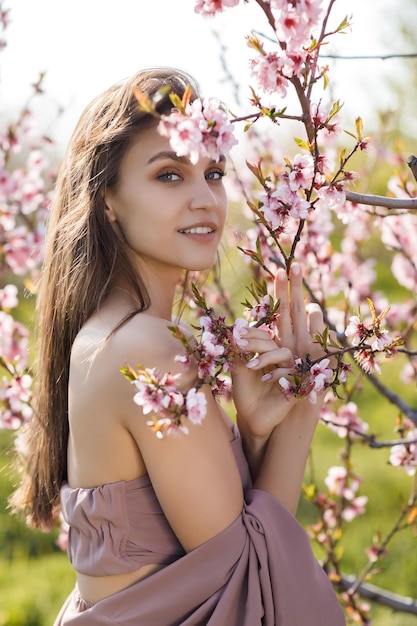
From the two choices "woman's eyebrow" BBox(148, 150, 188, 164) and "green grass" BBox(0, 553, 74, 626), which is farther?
"green grass" BBox(0, 553, 74, 626)

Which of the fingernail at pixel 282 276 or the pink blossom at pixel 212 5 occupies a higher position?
the pink blossom at pixel 212 5

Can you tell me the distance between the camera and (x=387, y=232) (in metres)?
2.70

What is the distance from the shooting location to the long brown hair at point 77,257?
161cm

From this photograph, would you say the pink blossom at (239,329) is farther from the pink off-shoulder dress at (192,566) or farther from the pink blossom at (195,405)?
the pink off-shoulder dress at (192,566)

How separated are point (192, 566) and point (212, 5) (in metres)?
1.01

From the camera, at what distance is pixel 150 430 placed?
4.62 ft

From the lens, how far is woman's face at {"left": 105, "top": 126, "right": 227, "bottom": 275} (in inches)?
60.5

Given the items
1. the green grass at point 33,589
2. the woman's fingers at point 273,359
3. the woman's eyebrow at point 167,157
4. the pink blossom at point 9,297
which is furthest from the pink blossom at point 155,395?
the green grass at point 33,589

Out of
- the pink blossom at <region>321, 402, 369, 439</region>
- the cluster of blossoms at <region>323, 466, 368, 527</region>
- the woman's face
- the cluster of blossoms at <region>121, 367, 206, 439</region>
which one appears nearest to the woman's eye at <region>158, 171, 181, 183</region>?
the woman's face

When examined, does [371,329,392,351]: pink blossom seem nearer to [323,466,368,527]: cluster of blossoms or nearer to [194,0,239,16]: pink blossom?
[194,0,239,16]: pink blossom

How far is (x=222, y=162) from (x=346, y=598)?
1.36 meters

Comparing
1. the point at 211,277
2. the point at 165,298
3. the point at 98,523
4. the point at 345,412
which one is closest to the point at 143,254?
the point at 165,298

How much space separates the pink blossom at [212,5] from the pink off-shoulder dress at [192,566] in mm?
868

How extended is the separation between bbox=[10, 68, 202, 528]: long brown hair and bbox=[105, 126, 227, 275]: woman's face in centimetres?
4
